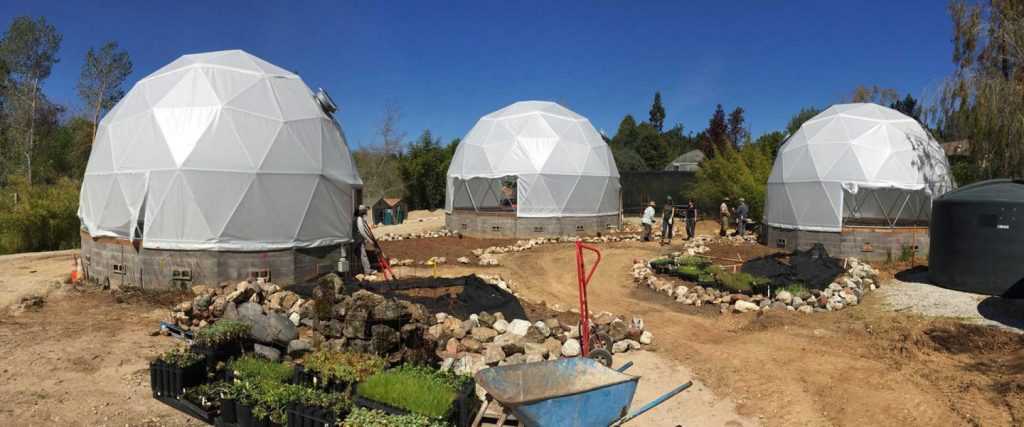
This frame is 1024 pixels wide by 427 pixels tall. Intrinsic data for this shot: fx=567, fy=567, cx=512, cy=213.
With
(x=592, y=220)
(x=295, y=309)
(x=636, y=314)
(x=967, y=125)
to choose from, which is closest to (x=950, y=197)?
(x=967, y=125)

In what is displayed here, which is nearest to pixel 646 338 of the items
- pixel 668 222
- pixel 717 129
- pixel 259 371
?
pixel 259 371

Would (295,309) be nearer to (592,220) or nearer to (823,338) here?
(823,338)

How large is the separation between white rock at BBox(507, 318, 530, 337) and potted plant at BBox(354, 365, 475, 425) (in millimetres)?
2619

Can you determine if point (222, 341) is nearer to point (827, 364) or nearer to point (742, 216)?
point (827, 364)

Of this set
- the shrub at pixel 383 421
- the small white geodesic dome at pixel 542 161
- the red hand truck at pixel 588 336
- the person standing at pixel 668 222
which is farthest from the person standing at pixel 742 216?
the shrub at pixel 383 421

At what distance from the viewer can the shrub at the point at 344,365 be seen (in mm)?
6273

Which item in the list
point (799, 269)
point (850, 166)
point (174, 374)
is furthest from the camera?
point (850, 166)

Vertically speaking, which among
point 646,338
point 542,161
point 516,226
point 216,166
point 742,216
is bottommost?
point 646,338

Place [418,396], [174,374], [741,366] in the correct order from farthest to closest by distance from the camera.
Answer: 1. [741,366]
2. [174,374]
3. [418,396]

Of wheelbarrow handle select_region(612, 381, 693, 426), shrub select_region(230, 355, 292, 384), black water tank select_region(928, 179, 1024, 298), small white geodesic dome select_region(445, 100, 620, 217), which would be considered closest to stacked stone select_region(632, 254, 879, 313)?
black water tank select_region(928, 179, 1024, 298)

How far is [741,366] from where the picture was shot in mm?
8000

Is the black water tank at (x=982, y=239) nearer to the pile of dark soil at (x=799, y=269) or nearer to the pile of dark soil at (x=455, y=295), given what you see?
the pile of dark soil at (x=799, y=269)

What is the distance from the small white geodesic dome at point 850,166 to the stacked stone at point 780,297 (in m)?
4.90

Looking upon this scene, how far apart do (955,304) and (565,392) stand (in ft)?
35.9
